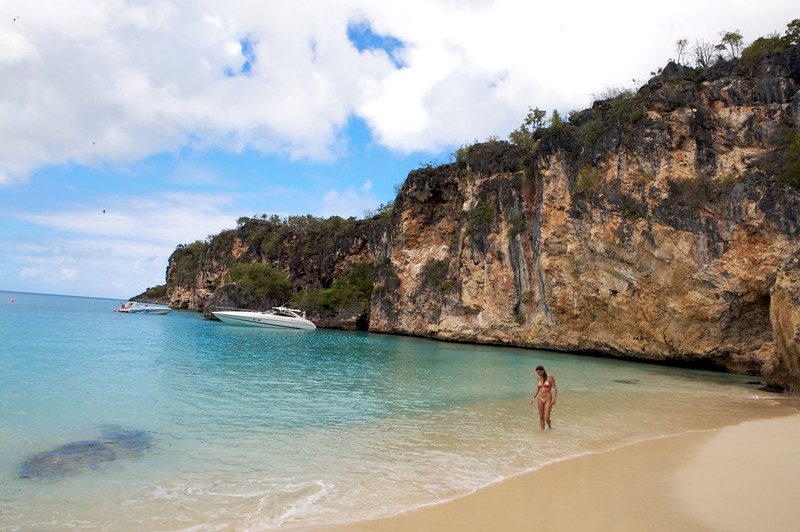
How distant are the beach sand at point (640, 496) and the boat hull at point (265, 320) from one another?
34534mm

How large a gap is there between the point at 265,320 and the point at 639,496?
38129 millimetres

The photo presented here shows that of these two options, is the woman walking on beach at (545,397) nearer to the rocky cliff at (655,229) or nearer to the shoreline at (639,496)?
the shoreline at (639,496)

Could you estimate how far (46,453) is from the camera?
665 cm

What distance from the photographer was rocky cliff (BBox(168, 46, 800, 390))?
18.2 meters

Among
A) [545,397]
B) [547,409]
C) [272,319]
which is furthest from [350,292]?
[545,397]

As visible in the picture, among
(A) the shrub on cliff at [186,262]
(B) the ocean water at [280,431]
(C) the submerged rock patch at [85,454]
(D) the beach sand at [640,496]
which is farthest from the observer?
(A) the shrub on cliff at [186,262]

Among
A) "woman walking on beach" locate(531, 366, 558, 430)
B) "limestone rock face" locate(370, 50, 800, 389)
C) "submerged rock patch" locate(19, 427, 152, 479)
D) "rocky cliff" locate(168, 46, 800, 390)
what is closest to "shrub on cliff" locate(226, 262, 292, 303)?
"rocky cliff" locate(168, 46, 800, 390)

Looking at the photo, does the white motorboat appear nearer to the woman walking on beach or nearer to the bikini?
the woman walking on beach

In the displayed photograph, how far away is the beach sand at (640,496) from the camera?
4.49 meters

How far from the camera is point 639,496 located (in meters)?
5.23

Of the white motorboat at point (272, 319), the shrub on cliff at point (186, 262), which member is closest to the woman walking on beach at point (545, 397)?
the white motorboat at point (272, 319)

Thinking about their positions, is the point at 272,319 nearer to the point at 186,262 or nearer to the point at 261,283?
the point at 261,283

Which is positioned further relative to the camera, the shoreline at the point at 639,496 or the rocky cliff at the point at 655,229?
the rocky cliff at the point at 655,229

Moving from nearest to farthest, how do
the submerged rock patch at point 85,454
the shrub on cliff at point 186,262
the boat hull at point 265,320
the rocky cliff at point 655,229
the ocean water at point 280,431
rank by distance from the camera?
the ocean water at point 280,431 < the submerged rock patch at point 85,454 < the rocky cliff at point 655,229 < the boat hull at point 265,320 < the shrub on cliff at point 186,262
